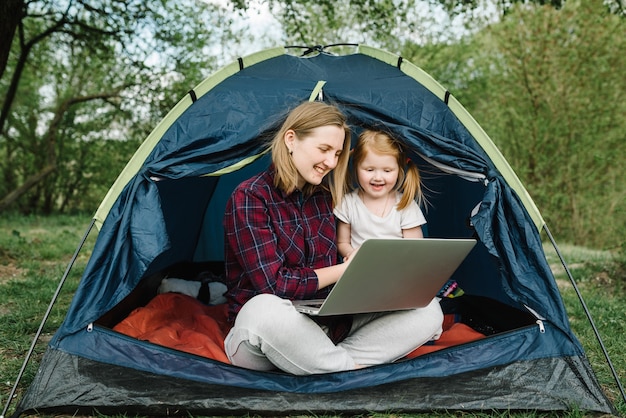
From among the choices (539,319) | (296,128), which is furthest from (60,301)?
(539,319)

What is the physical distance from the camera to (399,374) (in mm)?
2062

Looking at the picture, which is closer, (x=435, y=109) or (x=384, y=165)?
(x=384, y=165)

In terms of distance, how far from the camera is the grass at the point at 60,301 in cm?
236

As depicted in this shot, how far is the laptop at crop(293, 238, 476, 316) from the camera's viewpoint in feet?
6.02

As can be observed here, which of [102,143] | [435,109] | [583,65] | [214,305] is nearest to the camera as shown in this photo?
[435,109]

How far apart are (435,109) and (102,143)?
7.98 metres

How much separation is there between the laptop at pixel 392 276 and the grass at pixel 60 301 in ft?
1.28

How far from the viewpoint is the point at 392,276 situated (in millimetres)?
1976

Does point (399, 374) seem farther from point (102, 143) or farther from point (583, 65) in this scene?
point (102, 143)

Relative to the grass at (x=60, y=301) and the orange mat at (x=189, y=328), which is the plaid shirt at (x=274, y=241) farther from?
the grass at (x=60, y=301)

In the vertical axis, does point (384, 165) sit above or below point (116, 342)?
above

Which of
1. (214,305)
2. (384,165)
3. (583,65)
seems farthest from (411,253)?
(583,65)

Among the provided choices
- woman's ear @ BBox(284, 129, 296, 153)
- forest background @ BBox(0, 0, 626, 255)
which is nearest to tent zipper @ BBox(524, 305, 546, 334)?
woman's ear @ BBox(284, 129, 296, 153)

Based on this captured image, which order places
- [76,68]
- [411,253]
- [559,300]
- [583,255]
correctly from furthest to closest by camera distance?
[76,68] < [583,255] < [559,300] < [411,253]
